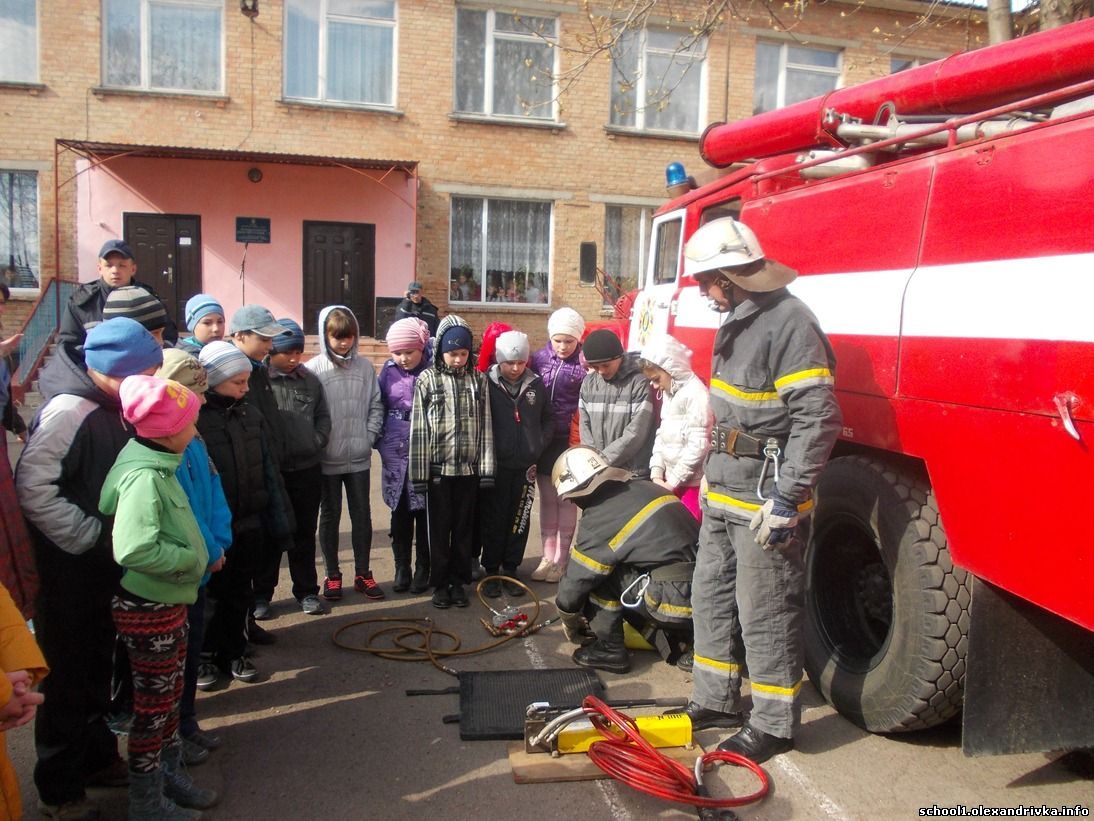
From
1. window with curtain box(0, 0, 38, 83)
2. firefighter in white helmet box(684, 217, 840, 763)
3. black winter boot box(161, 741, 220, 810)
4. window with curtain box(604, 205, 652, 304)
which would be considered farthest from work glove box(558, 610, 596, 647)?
window with curtain box(0, 0, 38, 83)

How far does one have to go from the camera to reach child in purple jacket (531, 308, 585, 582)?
5.95 metres

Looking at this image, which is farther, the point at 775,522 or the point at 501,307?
the point at 501,307

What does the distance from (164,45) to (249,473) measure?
44.0 ft

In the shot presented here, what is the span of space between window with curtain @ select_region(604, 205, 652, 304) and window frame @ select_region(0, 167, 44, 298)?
385 inches

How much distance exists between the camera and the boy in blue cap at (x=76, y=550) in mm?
2928

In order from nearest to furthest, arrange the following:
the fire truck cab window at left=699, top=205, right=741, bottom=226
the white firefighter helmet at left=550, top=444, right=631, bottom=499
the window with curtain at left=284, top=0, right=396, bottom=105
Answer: the white firefighter helmet at left=550, top=444, right=631, bottom=499, the fire truck cab window at left=699, top=205, right=741, bottom=226, the window with curtain at left=284, top=0, right=396, bottom=105

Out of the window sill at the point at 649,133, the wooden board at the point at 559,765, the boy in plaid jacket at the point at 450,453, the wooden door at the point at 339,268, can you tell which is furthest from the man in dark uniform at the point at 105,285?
the window sill at the point at 649,133

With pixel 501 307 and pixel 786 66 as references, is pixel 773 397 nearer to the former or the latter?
pixel 501 307

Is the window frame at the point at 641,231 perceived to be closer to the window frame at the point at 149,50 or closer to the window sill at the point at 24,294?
the window frame at the point at 149,50

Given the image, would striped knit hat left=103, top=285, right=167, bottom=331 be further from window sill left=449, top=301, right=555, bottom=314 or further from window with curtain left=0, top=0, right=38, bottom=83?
window with curtain left=0, top=0, right=38, bottom=83

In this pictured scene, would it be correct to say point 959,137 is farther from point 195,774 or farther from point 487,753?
point 195,774

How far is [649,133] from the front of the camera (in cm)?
1653

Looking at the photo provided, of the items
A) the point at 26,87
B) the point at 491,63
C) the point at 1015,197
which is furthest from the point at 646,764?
the point at 26,87

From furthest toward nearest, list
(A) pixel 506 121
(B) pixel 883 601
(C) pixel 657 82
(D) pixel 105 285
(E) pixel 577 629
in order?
(C) pixel 657 82 < (A) pixel 506 121 < (D) pixel 105 285 < (E) pixel 577 629 < (B) pixel 883 601
